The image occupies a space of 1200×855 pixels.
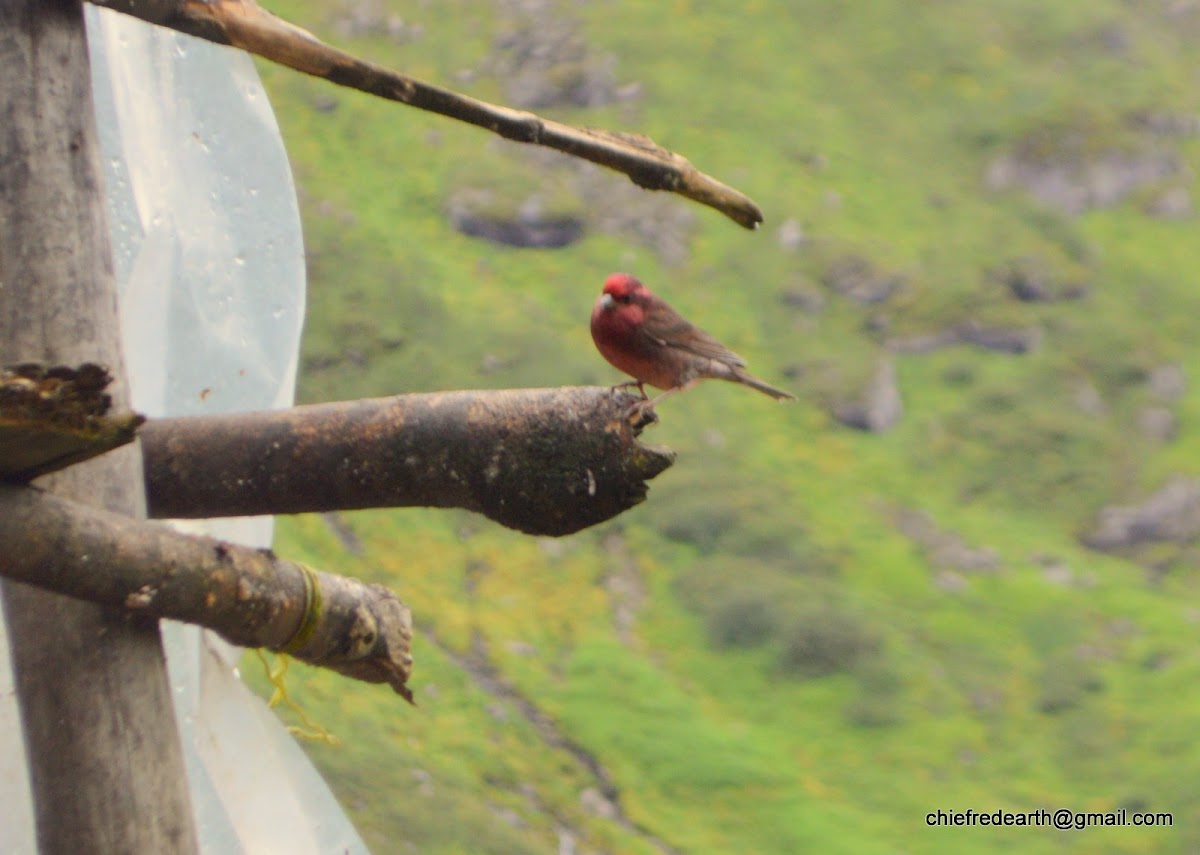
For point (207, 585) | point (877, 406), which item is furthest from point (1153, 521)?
point (207, 585)

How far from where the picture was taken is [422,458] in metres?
2.84

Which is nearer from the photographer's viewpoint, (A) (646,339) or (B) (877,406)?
(A) (646,339)

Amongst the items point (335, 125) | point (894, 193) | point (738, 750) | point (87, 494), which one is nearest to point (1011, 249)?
point (894, 193)

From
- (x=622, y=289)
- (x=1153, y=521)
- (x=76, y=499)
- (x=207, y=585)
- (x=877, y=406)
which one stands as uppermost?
(x=877, y=406)

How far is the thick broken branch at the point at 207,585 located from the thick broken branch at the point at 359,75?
84 centimetres

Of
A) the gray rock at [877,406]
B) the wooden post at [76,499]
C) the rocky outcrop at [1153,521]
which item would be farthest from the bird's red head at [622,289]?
the rocky outcrop at [1153,521]

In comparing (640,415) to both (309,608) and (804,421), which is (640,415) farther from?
(804,421)

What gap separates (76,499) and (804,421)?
14.4 metres

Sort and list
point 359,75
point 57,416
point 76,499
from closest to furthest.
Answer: point 57,416, point 76,499, point 359,75

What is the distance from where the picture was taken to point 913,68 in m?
21.2

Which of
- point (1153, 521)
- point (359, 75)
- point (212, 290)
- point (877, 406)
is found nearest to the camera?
point (359, 75)

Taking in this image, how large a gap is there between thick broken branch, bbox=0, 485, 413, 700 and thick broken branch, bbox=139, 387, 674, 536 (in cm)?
18

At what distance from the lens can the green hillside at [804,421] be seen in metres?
11.7

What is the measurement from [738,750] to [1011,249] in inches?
382
